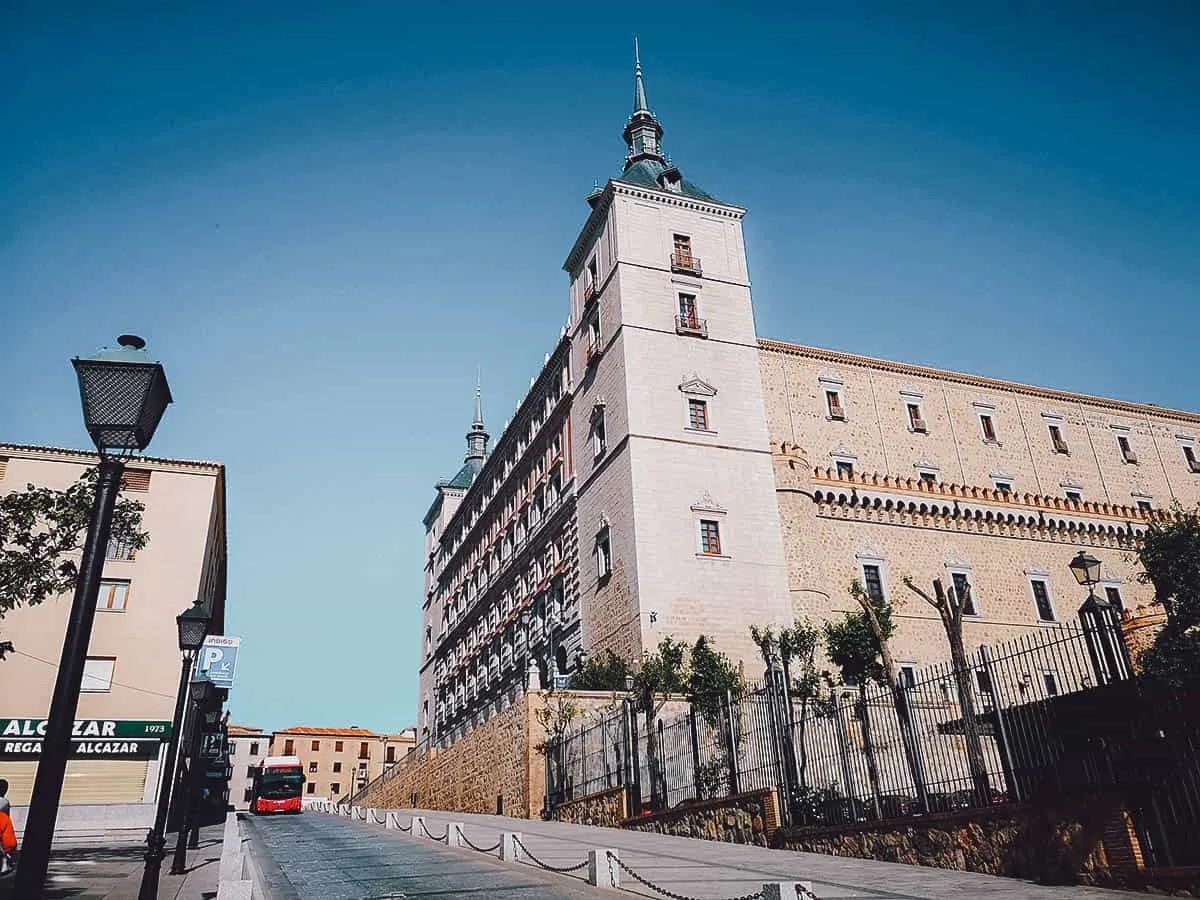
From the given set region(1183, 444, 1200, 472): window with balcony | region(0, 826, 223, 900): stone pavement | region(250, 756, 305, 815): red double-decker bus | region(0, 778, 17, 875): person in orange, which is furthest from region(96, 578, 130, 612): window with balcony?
region(1183, 444, 1200, 472): window with balcony

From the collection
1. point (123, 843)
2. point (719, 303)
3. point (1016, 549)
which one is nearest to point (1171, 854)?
point (123, 843)

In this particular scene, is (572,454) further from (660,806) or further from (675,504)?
(660,806)

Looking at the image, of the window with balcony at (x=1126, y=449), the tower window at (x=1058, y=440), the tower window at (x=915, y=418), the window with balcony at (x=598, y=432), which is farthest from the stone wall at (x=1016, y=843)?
the window with balcony at (x=1126, y=449)

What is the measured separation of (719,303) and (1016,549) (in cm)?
1688

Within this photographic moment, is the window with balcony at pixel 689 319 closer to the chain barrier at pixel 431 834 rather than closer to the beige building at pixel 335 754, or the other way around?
the chain barrier at pixel 431 834

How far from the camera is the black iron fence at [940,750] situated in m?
8.73

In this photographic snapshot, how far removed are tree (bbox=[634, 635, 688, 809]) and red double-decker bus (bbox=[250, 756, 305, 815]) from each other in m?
22.7

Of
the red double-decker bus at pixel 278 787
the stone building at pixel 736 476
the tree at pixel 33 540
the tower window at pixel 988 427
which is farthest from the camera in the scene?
the tower window at pixel 988 427

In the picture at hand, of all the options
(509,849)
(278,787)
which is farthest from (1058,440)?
(278,787)

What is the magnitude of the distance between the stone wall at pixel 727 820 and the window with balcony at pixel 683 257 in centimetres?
2313

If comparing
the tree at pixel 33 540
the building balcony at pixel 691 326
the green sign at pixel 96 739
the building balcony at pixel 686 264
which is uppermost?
the building balcony at pixel 686 264

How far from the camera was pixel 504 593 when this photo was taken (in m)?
43.4

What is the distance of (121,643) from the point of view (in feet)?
95.4

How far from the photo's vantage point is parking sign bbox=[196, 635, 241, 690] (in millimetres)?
27922
